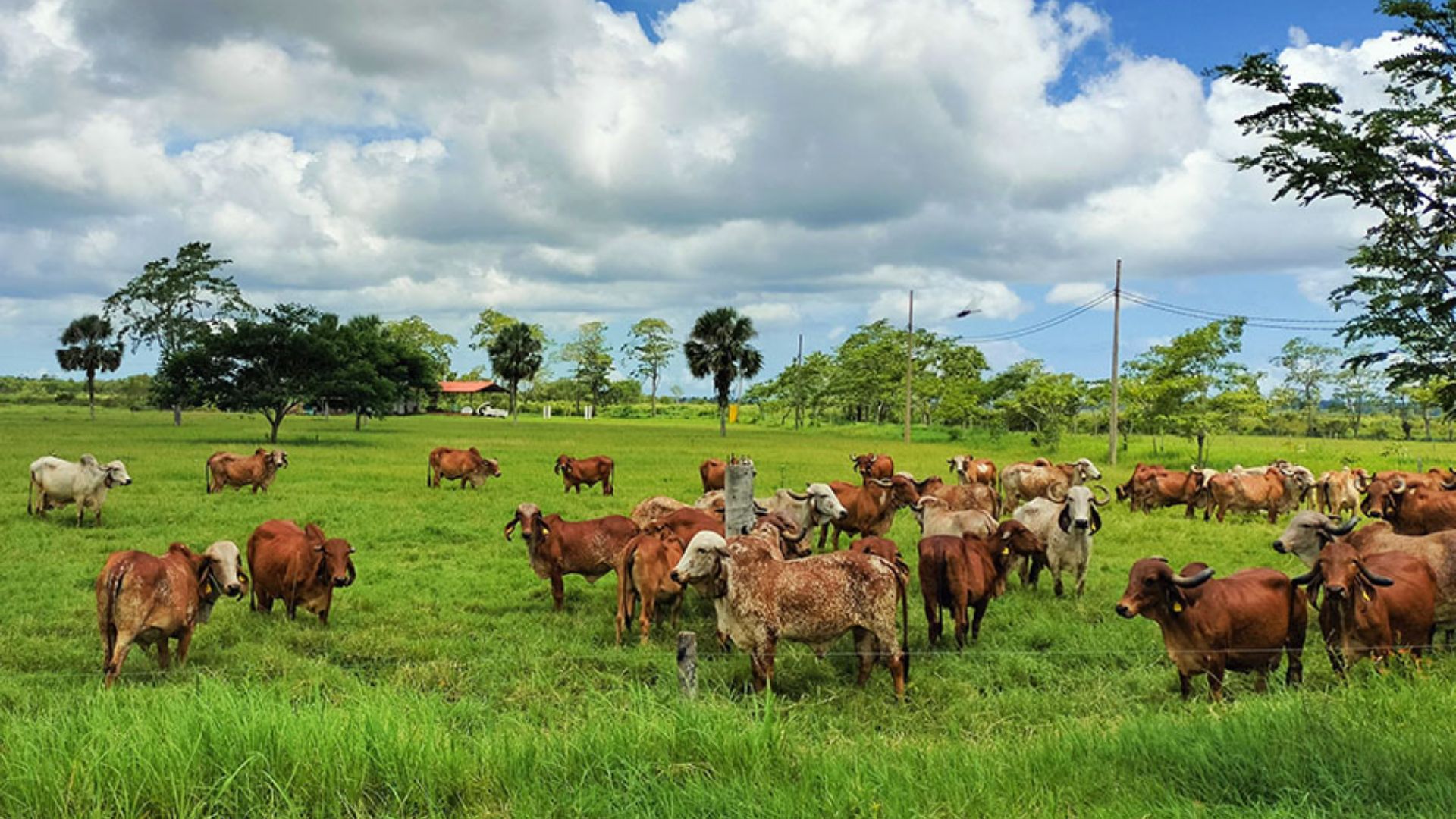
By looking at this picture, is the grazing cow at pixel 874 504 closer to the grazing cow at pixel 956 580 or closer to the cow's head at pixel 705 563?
the grazing cow at pixel 956 580

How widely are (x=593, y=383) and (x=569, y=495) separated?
82.7 m

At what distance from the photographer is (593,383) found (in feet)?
336

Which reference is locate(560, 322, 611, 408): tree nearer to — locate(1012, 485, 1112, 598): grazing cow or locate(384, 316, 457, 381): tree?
locate(384, 316, 457, 381): tree

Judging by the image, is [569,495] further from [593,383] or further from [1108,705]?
[593,383]

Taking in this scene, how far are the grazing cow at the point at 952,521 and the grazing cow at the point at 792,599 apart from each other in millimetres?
3499

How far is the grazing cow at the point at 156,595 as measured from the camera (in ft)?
22.4

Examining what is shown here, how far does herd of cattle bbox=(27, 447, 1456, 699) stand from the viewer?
22.2ft

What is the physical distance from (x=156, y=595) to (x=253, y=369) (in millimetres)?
34577

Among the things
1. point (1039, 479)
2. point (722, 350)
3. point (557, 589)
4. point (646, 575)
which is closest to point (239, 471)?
point (557, 589)

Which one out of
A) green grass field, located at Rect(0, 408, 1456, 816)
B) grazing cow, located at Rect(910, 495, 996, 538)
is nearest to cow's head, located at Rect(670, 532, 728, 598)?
green grass field, located at Rect(0, 408, 1456, 816)

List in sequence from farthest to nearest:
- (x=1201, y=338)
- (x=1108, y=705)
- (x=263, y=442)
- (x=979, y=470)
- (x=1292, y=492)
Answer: (x=263, y=442), (x=1201, y=338), (x=979, y=470), (x=1292, y=492), (x=1108, y=705)

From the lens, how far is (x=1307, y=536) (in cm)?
923

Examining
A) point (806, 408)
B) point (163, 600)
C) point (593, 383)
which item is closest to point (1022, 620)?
point (163, 600)

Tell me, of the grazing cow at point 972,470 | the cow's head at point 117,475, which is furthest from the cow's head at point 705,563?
the grazing cow at point 972,470
